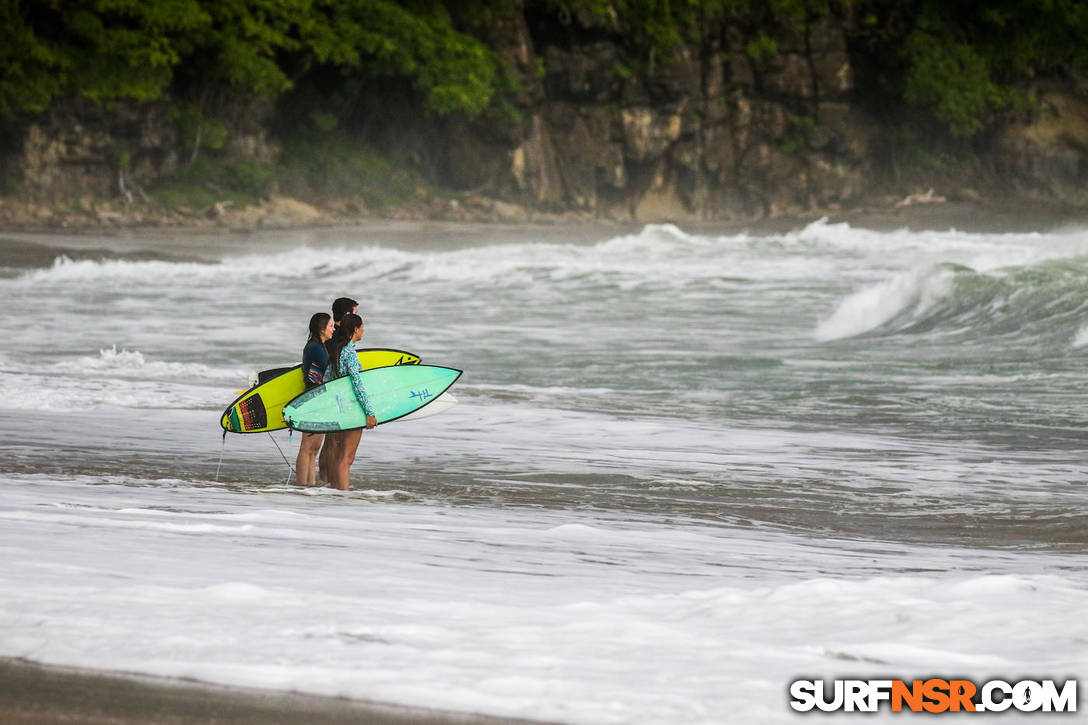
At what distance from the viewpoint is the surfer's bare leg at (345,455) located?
6.73 m

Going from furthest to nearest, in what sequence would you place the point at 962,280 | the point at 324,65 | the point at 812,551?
the point at 324,65
the point at 962,280
the point at 812,551

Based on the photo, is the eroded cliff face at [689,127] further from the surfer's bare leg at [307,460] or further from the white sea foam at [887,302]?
the surfer's bare leg at [307,460]

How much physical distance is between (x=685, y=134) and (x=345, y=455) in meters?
46.2

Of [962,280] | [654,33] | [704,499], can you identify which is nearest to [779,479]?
[704,499]

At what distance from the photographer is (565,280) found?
2417 centimetres

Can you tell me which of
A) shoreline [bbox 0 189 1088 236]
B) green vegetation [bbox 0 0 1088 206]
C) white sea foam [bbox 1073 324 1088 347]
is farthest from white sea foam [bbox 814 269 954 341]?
green vegetation [bbox 0 0 1088 206]

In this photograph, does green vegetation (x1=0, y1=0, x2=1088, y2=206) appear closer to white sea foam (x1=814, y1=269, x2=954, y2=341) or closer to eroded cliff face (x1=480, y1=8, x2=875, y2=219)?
eroded cliff face (x1=480, y1=8, x2=875, y2=219)

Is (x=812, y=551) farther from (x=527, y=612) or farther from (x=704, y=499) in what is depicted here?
(x=527, y=612)

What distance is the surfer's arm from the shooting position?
6699mm

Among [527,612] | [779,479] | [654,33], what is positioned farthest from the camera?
[654,33]

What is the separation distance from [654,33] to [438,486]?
148ft

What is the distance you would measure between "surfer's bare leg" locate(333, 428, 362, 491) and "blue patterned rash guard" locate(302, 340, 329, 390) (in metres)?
0.31

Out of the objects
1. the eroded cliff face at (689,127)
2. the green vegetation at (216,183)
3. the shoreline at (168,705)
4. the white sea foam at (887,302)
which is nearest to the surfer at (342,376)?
the shoreline at (168,705)

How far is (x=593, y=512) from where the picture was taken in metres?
6.18
